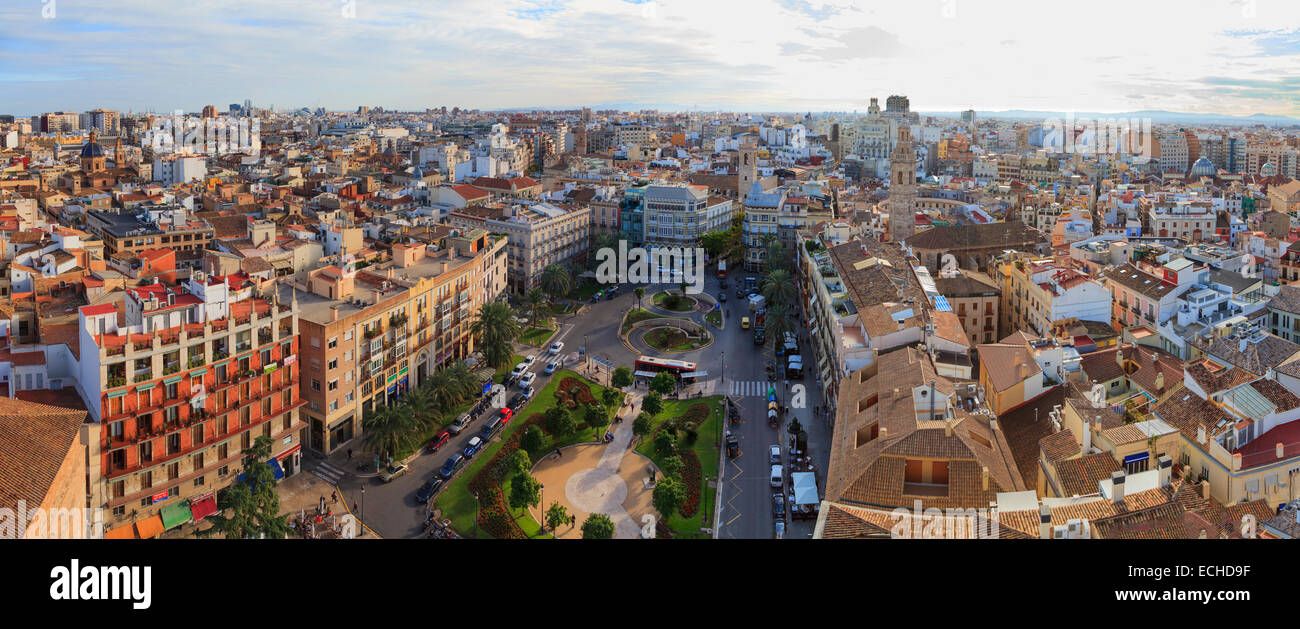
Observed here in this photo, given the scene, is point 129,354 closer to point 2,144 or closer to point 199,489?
point 199,489

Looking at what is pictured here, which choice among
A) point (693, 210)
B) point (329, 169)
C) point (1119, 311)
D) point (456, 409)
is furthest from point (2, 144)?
point (1119, 311)

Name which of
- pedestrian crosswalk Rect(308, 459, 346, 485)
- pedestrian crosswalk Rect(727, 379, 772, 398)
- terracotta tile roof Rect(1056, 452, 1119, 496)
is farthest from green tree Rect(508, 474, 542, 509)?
terracotta tile roof Rect(1056, 452, 1119, 496)

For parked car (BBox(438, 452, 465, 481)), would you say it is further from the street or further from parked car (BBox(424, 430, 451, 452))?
parked car (BBox(424, 430, 451, 452))

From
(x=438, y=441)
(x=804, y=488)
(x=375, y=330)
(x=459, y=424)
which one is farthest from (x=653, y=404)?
(x=375, y=330)

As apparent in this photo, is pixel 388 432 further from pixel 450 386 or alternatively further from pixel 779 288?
pixel 779 288

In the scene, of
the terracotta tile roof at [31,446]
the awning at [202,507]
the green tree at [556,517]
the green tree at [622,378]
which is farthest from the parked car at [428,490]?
the terracotta tile roof at [31,446]

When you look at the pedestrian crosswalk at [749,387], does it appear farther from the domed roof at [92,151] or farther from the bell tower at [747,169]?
the domed roof at [92,151]
